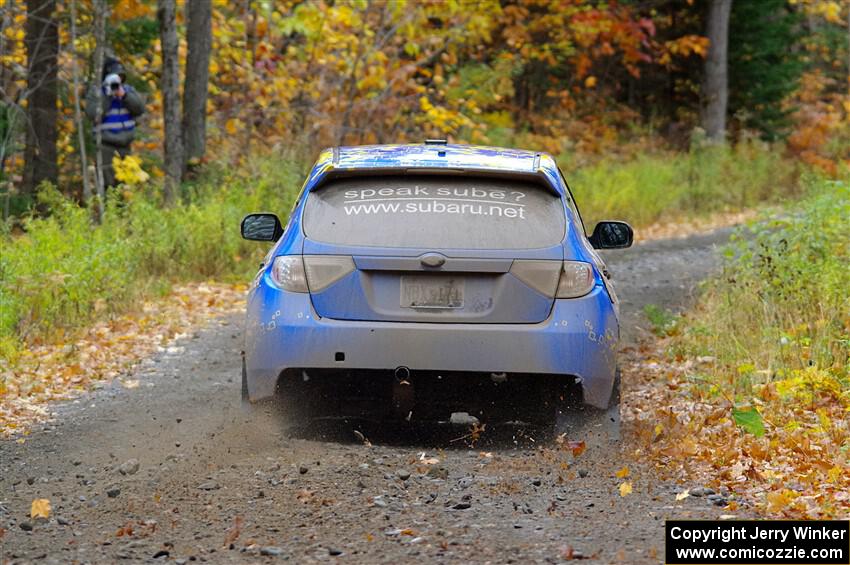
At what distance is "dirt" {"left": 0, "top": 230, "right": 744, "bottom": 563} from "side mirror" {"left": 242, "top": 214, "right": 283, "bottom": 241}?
1.15 metres

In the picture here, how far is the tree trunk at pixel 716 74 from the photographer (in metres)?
28.4

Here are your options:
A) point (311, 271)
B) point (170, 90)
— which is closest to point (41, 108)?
point (170, 90)

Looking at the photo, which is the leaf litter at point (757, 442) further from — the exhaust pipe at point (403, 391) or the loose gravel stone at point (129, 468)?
the loose gravel stone at point (129, 468)

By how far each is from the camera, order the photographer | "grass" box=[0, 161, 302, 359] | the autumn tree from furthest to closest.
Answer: the autumn tree < the photographer < "grass" box=[0, 161, 302, 359]

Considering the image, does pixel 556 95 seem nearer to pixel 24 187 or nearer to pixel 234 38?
pixel 234 38

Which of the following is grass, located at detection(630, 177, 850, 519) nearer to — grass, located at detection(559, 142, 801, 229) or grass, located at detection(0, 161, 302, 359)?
grass, located at detection(0, 161, 302, 359)

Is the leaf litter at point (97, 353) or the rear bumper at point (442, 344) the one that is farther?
the leaf litter at point (97, 353)

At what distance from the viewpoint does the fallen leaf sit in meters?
6.03

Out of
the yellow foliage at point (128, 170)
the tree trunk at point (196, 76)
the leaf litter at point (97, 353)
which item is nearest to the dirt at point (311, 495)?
the leaf litter at point (97, 353)

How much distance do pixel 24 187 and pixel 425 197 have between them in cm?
1667

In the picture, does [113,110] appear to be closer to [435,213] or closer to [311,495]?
[435,213]

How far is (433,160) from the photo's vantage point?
7406 mm

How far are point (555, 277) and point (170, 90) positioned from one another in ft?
45.3


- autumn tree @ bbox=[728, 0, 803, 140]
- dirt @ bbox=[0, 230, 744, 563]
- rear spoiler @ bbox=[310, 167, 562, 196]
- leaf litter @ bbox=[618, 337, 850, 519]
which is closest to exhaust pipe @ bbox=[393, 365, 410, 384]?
dirt @ bbox=[0, 230, 744, 563]
